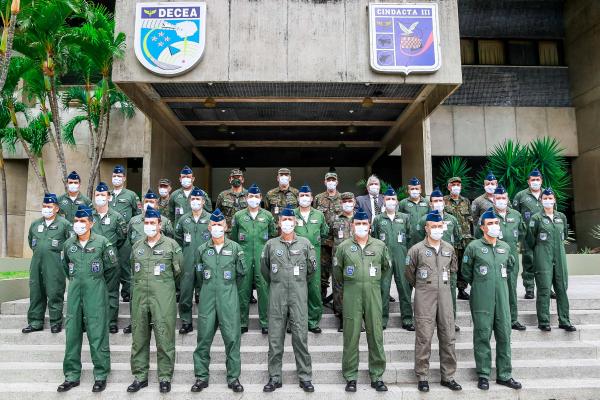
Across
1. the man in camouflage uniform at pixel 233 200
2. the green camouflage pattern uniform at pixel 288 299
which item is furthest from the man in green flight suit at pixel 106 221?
the green camouflage pattern uniform at pixel 288 299

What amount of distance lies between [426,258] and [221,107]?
25.4ft

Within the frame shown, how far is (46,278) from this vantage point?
5996 millimetres

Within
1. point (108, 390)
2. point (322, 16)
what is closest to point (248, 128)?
point (322, 16)

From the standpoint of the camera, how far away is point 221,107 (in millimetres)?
11516

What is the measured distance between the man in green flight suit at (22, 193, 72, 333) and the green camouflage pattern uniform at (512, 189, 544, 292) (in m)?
6.53

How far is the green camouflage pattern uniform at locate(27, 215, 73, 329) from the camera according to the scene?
236 inches

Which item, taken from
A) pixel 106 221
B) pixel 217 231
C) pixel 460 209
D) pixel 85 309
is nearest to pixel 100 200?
pixel 106 221

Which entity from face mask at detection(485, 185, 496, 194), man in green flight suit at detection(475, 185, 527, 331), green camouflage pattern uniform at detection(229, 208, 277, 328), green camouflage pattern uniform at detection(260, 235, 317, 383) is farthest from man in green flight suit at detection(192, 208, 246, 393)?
face mask at detection(485, 185, 496, 194)

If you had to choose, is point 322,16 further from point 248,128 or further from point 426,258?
point 426,258

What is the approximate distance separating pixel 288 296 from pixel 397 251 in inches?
73.3

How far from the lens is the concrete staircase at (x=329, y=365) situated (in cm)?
500

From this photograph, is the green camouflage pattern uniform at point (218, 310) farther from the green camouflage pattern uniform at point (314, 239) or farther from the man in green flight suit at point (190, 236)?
the green camouflage pattern uniform at point (314, 239)

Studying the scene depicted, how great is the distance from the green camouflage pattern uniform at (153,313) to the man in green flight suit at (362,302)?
1895 millimetres

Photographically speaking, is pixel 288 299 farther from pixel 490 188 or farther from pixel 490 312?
pixel 490 188
